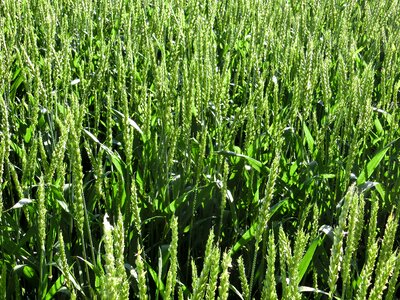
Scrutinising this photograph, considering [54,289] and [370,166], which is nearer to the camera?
Answer: [54,289]

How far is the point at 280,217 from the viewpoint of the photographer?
7.86 feet

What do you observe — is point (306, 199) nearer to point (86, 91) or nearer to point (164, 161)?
point (164, 161)

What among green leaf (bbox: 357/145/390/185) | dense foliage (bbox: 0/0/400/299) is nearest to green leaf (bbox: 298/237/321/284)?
dense foliage (bbox: 0/0/400/299)

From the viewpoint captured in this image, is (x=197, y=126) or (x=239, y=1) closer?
(x=197, y=126)

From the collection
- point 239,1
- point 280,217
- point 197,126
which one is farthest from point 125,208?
point 239,1

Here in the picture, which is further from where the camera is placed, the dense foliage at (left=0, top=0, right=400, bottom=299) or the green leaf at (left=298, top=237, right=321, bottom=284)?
the dense foliage at (left=0, top=0, right=400, bottom=299)

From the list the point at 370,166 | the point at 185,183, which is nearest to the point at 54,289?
the point at 185,183

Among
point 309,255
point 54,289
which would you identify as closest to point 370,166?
point 309,255

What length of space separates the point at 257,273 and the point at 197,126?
1.00 m

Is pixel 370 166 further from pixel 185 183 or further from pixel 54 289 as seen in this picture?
pixel 54 289

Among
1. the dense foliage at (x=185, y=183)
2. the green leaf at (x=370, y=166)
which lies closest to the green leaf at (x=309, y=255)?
the dense foliage at (x=185, y=183)

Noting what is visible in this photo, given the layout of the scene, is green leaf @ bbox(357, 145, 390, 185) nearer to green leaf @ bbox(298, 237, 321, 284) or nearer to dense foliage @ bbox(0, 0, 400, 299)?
dense foliage @ bbox(0, 0, 400, 299)

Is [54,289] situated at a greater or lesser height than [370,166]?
lesser

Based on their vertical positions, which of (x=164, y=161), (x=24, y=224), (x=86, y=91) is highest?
(x=86, y=91)
